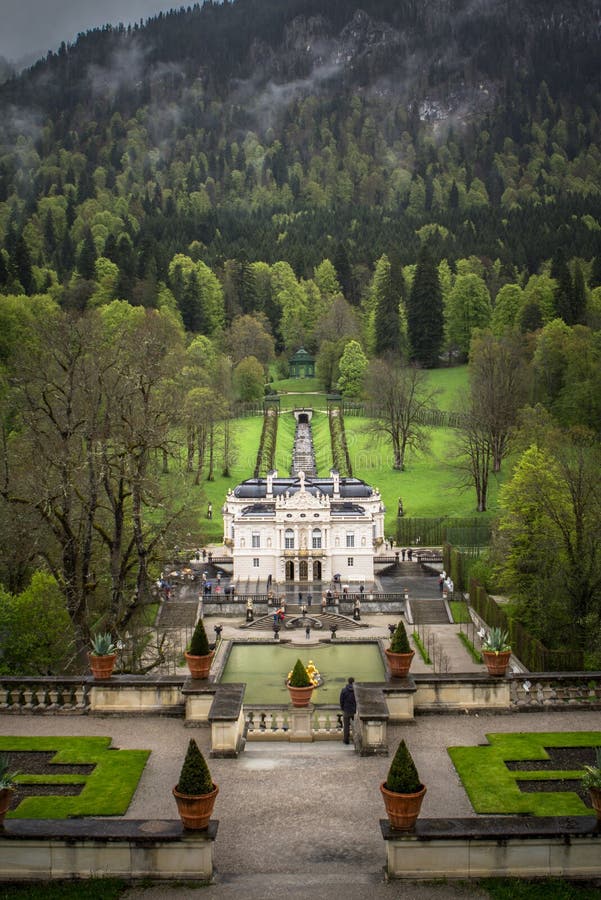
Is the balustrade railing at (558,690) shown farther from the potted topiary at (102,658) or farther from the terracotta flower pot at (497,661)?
the potted topiary at (102,658)

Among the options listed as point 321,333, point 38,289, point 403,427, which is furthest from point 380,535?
point 38,289

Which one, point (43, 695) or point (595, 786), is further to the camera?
point (43, 695)

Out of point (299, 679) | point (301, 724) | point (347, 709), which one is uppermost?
point (299, 679)

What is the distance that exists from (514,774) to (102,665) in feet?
35.9

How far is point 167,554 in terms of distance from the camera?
134ft

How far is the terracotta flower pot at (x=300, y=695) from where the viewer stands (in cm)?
2378

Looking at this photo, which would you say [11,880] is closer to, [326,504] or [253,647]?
[253,647]

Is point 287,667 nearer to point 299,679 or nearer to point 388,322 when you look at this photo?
point 299,679

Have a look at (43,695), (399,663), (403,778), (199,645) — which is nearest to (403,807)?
(403,778)

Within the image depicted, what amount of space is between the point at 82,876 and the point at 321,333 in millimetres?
135172

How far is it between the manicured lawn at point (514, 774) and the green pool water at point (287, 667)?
16144mm

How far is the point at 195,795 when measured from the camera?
1653 centimetres

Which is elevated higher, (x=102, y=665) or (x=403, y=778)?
(x=403, y=778)

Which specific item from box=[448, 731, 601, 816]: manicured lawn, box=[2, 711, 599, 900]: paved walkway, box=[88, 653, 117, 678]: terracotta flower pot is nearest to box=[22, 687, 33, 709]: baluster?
box=[2, 711, 599, 900]: paved walkway
